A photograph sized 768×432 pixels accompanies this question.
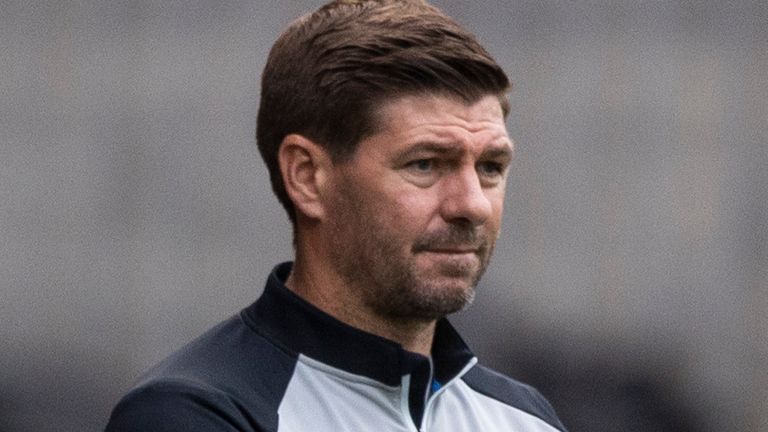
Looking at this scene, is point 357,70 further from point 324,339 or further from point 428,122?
point 324,339

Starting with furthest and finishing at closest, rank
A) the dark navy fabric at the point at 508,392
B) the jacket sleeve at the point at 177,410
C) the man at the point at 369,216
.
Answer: the dark navy fabric at the point at 508,392
the man at the point at 369,216
the jacket sleeve at the point at 177,410

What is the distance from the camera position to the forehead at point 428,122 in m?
2.70

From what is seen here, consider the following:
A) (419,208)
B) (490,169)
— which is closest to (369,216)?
(419,208)

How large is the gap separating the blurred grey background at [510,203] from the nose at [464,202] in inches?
131

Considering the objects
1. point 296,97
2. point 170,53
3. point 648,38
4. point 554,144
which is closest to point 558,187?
point 554,144

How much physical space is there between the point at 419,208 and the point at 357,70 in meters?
0.20

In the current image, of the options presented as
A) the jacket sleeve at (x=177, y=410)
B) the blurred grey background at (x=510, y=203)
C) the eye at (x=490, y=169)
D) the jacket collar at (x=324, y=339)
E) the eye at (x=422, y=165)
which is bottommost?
the blurred grey background at (x=510, y=203)

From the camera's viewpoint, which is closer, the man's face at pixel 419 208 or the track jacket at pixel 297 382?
the track jacket at pixel 297 382

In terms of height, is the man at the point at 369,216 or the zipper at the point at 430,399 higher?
the man at the point at 369,216

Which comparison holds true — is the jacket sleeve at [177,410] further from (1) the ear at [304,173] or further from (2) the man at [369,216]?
(1) the ear at [304,173]

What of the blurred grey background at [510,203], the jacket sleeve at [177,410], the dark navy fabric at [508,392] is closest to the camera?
the jacket sleeve at [177,410]

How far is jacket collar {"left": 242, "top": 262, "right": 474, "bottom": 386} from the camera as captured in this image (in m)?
2.71

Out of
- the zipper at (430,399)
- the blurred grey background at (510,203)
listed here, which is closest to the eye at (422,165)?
the zipper at (430,399)

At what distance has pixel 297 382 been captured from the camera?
8.79 ft
